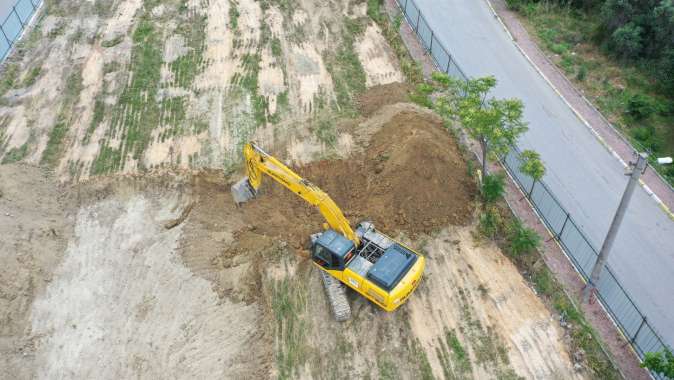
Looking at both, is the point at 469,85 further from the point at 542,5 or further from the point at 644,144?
the point at 542,5

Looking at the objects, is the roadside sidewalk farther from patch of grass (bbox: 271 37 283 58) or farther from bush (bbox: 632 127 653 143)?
patch of grass (bbox: 271 37 283 58)

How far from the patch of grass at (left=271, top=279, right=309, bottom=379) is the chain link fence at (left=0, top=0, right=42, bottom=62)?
2178 centimetres

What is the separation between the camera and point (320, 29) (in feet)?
99.8

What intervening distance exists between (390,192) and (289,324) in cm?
607

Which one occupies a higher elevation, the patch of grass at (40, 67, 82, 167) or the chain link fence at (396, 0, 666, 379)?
the chain link fence at (396, 0, 666, 379)

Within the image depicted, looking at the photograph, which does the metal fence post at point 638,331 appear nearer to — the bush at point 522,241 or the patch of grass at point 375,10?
the bush at point 522,241

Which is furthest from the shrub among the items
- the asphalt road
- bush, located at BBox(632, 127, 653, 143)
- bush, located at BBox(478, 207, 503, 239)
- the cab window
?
the cab window

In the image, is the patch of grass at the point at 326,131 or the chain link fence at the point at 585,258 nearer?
the chain link fence at the point at 585,258

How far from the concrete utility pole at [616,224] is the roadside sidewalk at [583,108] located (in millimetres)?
5673

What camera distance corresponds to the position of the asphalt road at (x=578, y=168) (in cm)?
1811

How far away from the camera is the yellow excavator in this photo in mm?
16188

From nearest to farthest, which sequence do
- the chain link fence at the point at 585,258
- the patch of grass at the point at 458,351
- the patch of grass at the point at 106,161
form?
the patch of grass at the point at 458,351 → the chain link fence at the point at 585,258 → the patch of grass at the point at 106,161

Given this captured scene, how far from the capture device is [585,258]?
18.4 m

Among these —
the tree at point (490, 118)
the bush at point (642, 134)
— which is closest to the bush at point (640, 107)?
the bush at point (642, 134)
